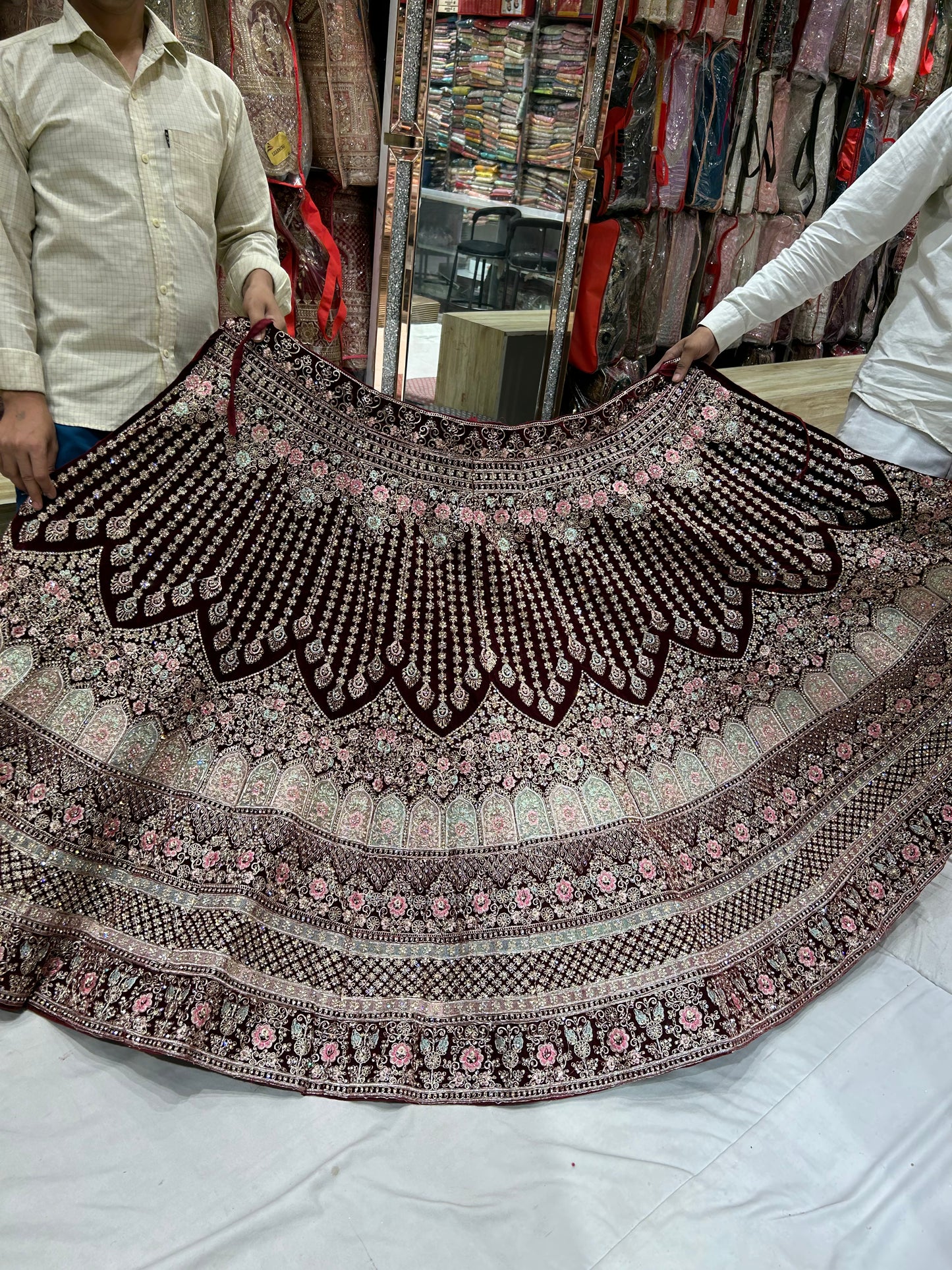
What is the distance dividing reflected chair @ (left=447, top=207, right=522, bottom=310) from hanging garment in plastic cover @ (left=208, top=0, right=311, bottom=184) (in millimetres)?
515

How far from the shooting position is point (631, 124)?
2.77 metres

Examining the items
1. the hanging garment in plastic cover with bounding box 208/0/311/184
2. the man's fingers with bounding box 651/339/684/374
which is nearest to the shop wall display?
the hanging garment in plastic cover with bounding box 208/0/311/184

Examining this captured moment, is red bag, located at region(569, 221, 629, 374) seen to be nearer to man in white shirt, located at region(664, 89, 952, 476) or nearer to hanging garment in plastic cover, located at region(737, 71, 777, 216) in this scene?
hanging garment in plastic cover, located at region(737, 71, 777, 216)

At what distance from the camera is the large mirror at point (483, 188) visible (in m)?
2.31

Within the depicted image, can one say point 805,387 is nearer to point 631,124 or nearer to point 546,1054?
point 631,124

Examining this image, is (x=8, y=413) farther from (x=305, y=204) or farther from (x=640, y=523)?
(x=305, y=204)

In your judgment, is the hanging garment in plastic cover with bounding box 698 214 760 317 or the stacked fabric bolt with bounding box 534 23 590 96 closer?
the stacked fabric bolt with bounding box 534 23 590 96

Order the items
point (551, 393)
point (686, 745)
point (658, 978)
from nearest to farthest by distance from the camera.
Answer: point (658, 978)
point (686, 745)
point (551, 393)

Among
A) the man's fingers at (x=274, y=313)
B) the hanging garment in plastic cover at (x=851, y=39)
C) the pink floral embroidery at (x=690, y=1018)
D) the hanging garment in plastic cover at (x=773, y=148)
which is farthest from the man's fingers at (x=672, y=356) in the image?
the hanging garment in plastic cover at (x=851, y=39)

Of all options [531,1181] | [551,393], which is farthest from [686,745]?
[551,393]

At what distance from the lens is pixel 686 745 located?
1.46 meters

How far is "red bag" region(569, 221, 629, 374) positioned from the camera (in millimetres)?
2814

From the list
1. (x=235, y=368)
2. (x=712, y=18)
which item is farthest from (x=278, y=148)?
(x=712, y=18)

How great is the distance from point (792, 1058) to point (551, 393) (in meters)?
2.23
